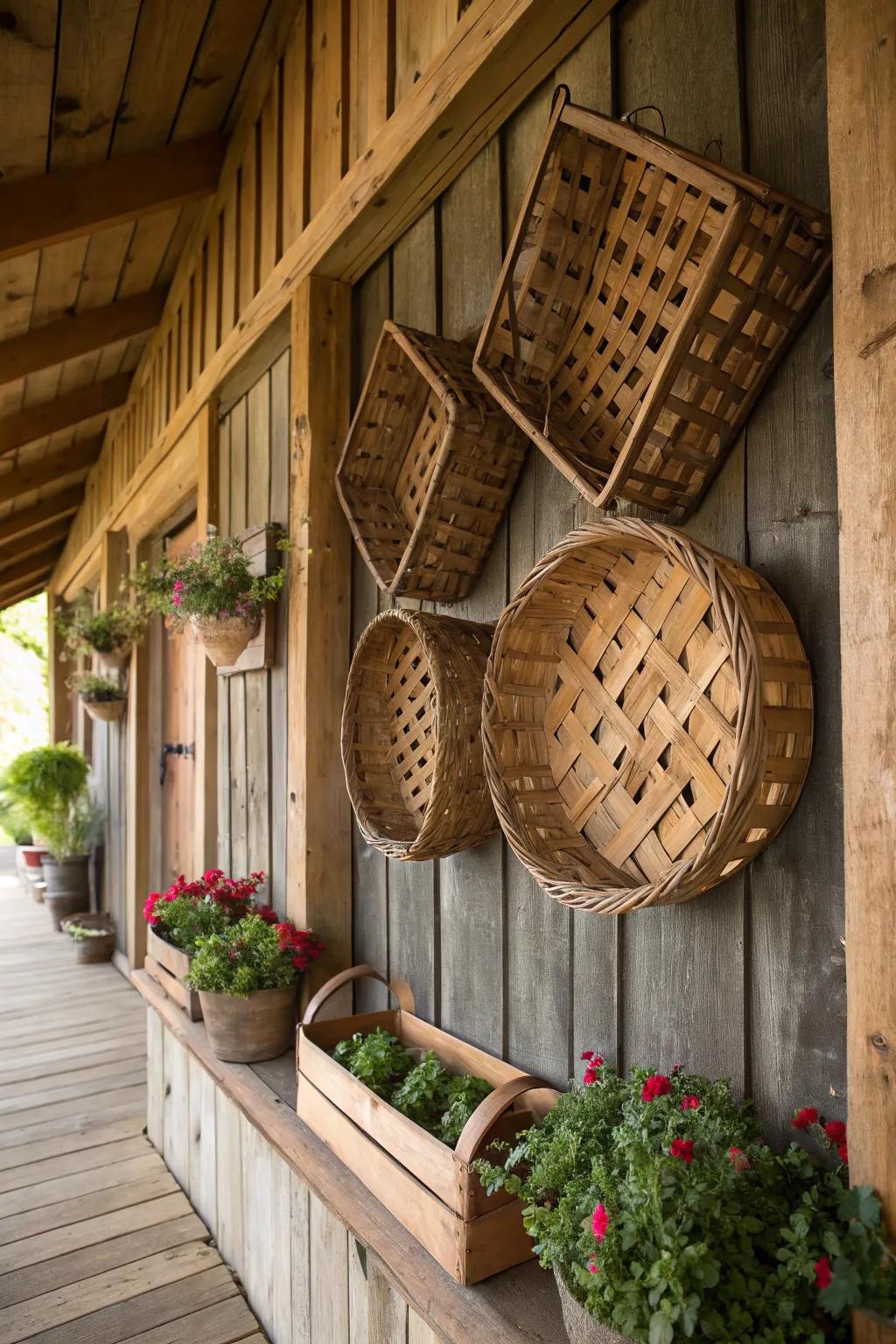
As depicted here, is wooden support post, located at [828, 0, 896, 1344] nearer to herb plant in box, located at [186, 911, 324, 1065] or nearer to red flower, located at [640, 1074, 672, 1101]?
red flower, located at [640, 1074, 672, 1101]

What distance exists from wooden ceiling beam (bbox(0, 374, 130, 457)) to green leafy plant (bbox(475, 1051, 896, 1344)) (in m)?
3.69

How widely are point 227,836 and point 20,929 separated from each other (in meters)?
3.56

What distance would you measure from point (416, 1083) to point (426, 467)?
0.97m

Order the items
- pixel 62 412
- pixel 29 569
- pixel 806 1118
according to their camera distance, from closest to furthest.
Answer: pixel 806 1118
pixel 62 412
pixel 29 569

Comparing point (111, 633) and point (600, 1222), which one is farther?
point (111, 633)

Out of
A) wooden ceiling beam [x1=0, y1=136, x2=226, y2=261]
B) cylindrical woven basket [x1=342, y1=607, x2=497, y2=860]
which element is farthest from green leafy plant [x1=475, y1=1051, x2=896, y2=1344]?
wooden ceiling beam [x1=0, y1=136, x2=226, y2=261]

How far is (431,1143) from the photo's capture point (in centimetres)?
106

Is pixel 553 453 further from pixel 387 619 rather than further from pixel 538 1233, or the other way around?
pixel 538 1233

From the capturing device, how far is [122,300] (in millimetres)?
3090

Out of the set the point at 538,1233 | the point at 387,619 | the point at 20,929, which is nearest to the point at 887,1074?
the point at 538,1233

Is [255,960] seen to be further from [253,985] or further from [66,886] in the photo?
[66,886]

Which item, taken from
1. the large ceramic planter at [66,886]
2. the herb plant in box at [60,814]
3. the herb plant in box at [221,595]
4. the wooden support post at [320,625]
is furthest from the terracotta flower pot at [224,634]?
the large ceramic planter at [66,886]

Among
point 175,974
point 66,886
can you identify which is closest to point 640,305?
point 175,974

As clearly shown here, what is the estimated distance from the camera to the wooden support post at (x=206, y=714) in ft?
8.24
